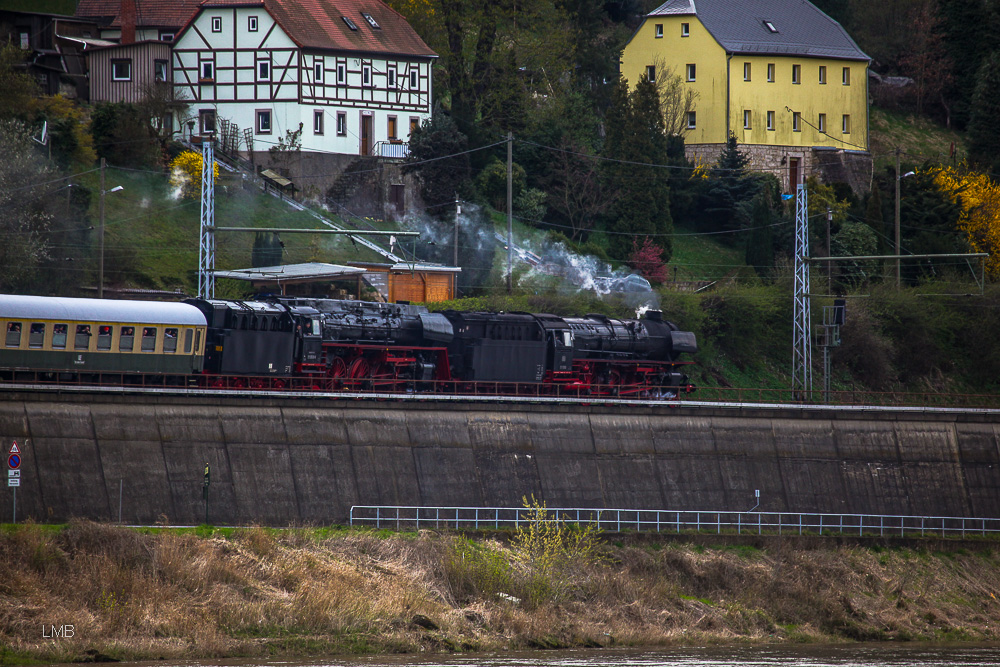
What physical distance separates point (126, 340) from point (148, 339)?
788 millimetres

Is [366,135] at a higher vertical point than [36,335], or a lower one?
higher

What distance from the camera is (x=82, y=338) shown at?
42594 millimetres

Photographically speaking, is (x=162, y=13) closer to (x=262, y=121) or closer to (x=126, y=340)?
(x=262, y=121)

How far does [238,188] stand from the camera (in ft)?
248

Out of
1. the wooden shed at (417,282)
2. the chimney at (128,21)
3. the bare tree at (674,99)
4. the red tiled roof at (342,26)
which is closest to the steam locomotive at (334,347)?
the wooden shed at (417,282)

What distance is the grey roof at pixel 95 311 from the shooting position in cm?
4156

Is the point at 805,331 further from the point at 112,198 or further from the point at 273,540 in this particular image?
the point at 112,198

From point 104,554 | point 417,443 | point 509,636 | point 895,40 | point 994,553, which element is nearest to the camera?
point 104,554

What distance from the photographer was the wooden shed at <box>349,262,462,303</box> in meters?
67.1

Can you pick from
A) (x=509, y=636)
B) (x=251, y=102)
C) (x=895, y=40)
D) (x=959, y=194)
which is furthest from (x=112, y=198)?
(x=895, y=40)

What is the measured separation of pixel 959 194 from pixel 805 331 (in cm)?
3823

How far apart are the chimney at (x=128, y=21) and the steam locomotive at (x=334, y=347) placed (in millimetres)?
40308

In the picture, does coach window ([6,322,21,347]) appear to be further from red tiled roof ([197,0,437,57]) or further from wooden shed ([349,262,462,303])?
red tiled roof ([197,0,437,57])

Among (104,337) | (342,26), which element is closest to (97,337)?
(104,337)
